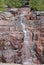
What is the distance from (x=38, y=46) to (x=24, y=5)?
2.45 metres

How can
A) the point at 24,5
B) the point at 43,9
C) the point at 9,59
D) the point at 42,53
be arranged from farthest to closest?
the point at 24,5
the point at 43,9
the point at 42,53
the point at 9,59

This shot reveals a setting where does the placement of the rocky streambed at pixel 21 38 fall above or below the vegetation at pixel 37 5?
below

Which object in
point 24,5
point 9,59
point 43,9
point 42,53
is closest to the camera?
A: point 9,59

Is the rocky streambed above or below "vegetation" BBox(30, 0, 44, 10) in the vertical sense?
below

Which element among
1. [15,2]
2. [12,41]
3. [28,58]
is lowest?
[28,58]

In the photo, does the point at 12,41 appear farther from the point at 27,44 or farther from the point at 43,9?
the point at 43,9

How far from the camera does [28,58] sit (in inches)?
234

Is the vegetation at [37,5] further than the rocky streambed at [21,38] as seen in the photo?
Yes

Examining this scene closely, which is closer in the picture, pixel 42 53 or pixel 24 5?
pixel 42 53

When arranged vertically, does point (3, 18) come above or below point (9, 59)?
above

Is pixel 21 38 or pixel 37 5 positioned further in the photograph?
pixel 37 5

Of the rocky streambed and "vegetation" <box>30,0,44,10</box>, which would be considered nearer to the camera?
the rocky streambed

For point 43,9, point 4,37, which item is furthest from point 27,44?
point 43,9

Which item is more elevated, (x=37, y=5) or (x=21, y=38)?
(x=37, y=5)
